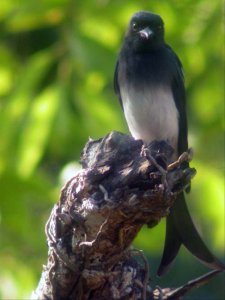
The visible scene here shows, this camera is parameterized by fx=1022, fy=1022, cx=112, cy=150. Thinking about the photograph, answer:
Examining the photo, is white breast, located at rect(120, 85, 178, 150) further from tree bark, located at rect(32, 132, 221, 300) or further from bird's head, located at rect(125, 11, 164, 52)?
tree bark, located at rect(32, 132, 221, 300)

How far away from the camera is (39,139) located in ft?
12.5

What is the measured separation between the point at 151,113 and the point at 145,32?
12.4 inches

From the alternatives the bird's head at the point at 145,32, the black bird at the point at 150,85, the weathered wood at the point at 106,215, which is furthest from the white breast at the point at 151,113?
the weathered wood at the point at 106,215

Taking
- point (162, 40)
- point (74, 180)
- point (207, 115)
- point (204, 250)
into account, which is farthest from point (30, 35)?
point (74, 180)

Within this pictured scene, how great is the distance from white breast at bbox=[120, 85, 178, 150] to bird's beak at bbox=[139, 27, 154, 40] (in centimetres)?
19

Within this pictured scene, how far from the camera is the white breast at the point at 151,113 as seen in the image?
3.85 meters

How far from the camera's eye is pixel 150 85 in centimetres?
388

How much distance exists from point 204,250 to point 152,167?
30.7 inches

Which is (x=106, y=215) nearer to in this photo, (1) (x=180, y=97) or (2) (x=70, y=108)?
(1) (x=180, y=97)

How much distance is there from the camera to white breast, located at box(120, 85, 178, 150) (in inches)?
152

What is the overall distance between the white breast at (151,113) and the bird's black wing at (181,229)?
0.05 metres

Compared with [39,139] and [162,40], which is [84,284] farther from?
[162,40]

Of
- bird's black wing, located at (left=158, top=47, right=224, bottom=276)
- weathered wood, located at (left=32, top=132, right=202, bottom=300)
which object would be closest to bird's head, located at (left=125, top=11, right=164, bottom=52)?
bird's black wing, located at (left=158, top=47, right=224, bottom=276)

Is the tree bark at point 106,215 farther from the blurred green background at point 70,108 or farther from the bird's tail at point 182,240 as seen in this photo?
the blurred green background at point 70,108
